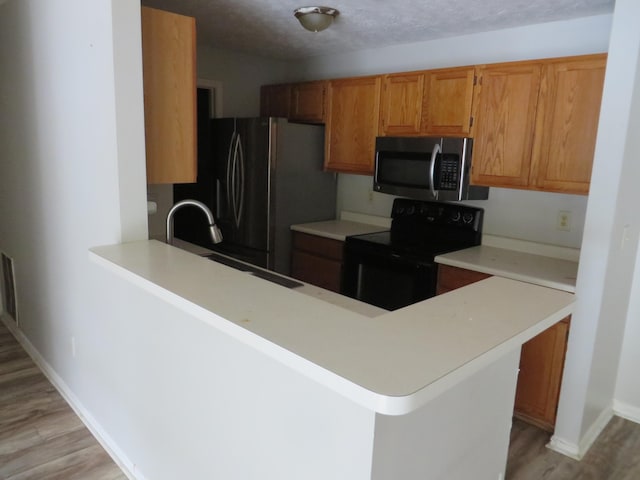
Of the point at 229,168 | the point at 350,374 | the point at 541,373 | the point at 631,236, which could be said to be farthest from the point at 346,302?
the point at 229,168

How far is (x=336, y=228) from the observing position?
11.9ft

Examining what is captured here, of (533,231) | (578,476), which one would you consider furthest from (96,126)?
(578,476)

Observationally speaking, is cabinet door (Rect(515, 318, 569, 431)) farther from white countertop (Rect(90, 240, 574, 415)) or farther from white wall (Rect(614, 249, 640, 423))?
white countertop (Rect(90, 240, 574, 415))

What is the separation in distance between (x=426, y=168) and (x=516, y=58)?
2.85 ft

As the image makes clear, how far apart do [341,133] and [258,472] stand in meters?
2.68

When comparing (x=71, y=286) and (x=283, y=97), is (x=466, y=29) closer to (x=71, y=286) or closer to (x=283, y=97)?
(x=283, y=97)

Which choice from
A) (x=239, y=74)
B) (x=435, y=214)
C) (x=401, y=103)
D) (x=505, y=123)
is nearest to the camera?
(x=505, y=123)

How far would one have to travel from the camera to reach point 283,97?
398 centimetres

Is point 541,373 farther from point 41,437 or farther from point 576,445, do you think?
point 41,437

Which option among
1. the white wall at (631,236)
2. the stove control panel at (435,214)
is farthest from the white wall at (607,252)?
the stove control panel at (435,214)

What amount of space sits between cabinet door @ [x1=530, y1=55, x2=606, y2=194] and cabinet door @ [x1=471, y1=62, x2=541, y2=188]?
0.06 meters

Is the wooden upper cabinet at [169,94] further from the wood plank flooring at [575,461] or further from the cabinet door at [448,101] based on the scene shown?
the wood plank flooring at [575,461]

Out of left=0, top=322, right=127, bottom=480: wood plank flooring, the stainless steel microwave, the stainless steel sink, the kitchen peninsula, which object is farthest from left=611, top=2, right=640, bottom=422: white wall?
left=0, top=322, right=127, bottom=480: wood plank flooring

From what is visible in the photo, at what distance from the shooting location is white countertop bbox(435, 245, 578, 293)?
2.42 meters
